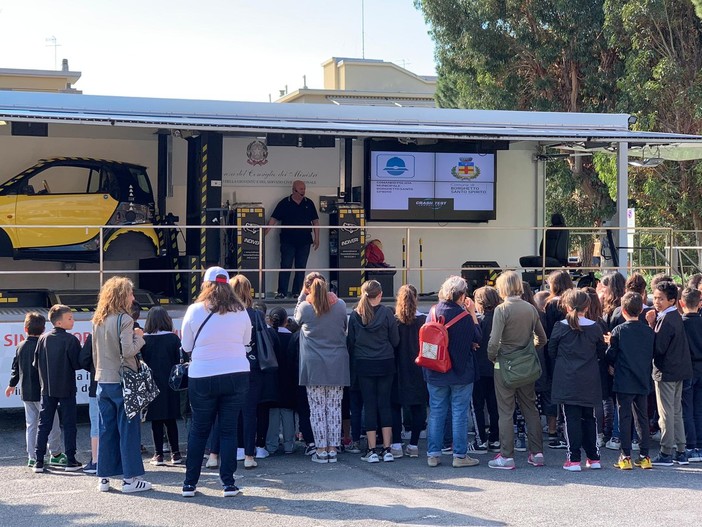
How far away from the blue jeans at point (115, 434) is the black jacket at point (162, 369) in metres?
0.88

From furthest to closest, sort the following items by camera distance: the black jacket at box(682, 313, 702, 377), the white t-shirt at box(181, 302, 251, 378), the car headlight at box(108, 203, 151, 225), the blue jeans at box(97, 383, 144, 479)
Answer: the car headlight at box(108, 203, 151, 225) < the black jacket at box(682, 313, 702, 377) < the blue jeans at box(97, 383, 144, 479) < the white t-shirt at box(181, 302, 251, 378)

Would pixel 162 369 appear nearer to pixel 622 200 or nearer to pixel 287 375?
pixel 287 375

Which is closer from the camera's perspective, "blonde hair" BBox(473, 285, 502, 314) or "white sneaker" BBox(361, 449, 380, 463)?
"white sneaker" BBox(361, 449, 380, 463)

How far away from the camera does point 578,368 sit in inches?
333

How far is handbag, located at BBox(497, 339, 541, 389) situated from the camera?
8523 millimetres

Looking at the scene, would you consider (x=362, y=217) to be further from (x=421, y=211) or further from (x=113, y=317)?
(x=113, y=317)

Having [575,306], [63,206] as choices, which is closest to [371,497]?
[575,306]

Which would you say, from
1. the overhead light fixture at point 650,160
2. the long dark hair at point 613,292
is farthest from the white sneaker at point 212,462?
the overhead light fixture at point 650,160

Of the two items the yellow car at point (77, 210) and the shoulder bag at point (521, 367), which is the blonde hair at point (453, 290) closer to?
the shoulder bag at point (521, 367)

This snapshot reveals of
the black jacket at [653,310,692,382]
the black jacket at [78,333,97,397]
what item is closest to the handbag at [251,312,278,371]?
the black jacket at [78,333,97,397]

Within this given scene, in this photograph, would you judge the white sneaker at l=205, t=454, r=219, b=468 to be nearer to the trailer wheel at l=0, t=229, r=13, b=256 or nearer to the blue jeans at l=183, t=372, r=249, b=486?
the blue jeans at l=183, t=372, r=249, b=486

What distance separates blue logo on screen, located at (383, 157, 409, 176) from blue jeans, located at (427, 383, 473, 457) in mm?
6878

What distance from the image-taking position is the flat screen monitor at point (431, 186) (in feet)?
49.6

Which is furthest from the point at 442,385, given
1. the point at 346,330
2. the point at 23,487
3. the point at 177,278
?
the point at 177,278
